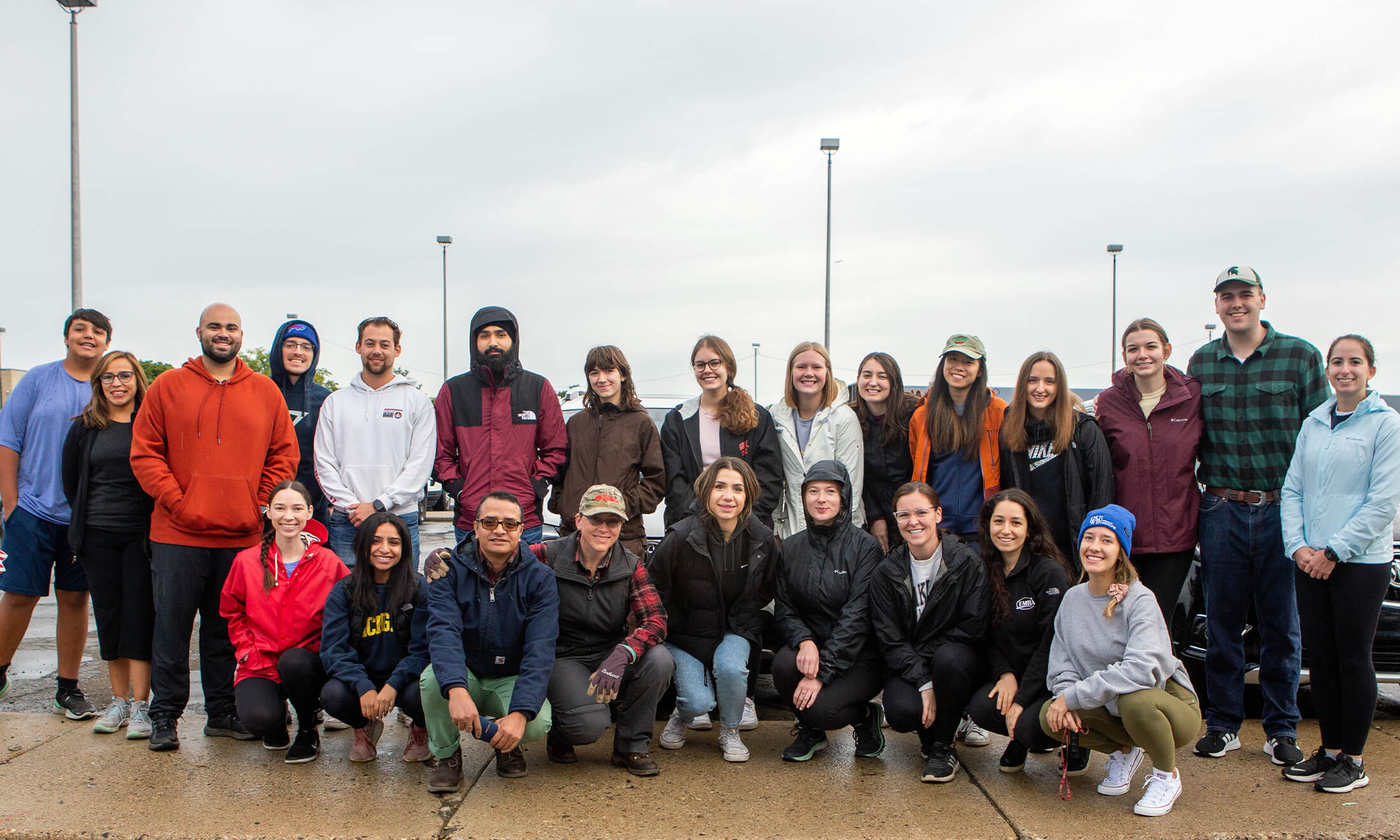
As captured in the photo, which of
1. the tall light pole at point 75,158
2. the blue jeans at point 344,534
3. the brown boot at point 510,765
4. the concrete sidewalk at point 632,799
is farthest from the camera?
Answer: the tall light pole at point 75,158

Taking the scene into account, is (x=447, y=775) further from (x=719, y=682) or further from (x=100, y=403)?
(x=100, y=403)

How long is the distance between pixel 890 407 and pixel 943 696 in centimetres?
174

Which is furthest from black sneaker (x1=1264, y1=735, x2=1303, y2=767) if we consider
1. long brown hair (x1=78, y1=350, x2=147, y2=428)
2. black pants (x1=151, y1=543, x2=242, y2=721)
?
long brown hair (x1=78, y1=350, x2=147, y2=428)

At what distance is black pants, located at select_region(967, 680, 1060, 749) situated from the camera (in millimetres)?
4188

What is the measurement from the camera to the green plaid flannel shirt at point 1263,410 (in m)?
4.62

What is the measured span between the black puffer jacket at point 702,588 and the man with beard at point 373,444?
1.40 meters

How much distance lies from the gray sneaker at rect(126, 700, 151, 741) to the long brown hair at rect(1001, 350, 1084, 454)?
4.47m

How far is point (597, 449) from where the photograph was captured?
212 inches

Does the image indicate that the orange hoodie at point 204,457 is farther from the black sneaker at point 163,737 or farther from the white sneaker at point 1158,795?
the white sneaker at point 1158,795

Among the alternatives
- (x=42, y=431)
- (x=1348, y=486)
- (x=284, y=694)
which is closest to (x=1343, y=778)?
(x=1348, y=486)

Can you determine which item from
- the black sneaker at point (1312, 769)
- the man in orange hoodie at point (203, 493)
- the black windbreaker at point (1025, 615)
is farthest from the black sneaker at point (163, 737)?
the black sneaker at point (1312, 769)

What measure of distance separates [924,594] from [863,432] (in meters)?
1.30

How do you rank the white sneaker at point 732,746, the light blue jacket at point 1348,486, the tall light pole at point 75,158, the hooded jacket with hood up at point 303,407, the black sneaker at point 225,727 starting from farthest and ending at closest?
the tall light pole at point 75,158 → the hooded jacket with hood up at point 303,407 → the black sneaker at point 225,727 → the white sneaker at point 732,746 → the light blue jacket at point 1348,486

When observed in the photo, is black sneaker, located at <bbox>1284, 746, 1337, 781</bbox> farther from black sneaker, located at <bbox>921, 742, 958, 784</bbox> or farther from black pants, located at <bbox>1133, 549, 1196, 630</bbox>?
black sneaker, located at <bbox>921, 742, 958, 784</bbox>
